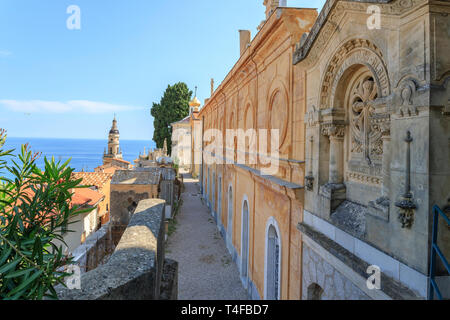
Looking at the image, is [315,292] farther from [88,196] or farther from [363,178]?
[88,196]

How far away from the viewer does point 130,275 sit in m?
2.89

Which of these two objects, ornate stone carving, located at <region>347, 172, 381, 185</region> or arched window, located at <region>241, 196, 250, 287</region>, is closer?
ornate stone carving, located at <region>347, 172, 381, 185</region>

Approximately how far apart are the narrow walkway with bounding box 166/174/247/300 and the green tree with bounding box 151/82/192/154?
96.7 ft

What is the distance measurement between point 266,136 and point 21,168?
609cm

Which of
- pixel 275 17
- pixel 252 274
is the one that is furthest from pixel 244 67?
pixel 252 274

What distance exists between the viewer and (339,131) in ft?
14.5

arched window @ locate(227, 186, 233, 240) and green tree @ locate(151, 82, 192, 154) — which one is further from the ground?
green tree @ locate(151, 82, 192, 154)

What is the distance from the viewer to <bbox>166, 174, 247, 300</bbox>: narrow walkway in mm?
9820

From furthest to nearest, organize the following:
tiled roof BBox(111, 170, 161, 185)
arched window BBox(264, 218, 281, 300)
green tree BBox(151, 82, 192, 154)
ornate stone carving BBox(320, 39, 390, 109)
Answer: green tree BBox(151, 82, 192, 154) → tiled roof BBox(111, 170, 161, 185) → arched window BBox(264, 218, 281, 300) → ornate stone carving BBox(320, 39, 390, 109)

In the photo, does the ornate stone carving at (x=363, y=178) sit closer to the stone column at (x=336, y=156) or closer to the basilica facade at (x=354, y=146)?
the basilica facade at (x=354, y=146)

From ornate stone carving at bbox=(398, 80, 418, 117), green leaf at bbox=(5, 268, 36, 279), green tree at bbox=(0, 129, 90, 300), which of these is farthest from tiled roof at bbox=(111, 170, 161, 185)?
ornate stone carving at bbox=(398, 80, 418, 117)

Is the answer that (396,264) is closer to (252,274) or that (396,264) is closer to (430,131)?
(430,131)

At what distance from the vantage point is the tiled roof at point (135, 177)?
13.0 m

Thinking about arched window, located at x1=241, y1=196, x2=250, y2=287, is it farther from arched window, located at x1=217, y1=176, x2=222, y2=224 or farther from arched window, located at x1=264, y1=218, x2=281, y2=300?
arched window, located at x1=217, y1=176, x2=222, y2=224
